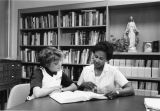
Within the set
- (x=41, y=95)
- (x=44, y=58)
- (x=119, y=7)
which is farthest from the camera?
(x=119, y=7)

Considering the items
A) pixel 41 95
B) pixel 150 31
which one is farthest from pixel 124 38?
pixel 41 95

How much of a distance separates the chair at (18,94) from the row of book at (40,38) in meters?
1.85

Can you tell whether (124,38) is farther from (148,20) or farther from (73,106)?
(73,106)

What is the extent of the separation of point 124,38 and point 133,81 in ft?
2.30

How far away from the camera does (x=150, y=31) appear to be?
3158 mm

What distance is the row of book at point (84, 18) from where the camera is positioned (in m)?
3.23

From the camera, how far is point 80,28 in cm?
347

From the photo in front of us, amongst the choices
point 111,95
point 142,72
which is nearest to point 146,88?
point 142,72

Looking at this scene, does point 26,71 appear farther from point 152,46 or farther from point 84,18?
point 152,46

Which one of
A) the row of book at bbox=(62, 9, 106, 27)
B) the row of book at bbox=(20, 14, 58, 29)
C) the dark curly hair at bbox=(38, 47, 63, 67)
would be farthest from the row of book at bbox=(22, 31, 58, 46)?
the dark curly hair at bbox=(38, 47, 63, 67)

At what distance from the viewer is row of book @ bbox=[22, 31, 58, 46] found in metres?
3.54

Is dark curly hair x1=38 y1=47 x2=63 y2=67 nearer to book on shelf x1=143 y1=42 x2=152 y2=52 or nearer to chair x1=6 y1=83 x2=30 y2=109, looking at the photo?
chair x1=6 y1=83 x2=30 y2=109

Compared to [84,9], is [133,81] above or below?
below

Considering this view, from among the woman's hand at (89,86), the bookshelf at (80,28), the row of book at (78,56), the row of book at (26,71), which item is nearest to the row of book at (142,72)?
the bookshelf at (80,28)
